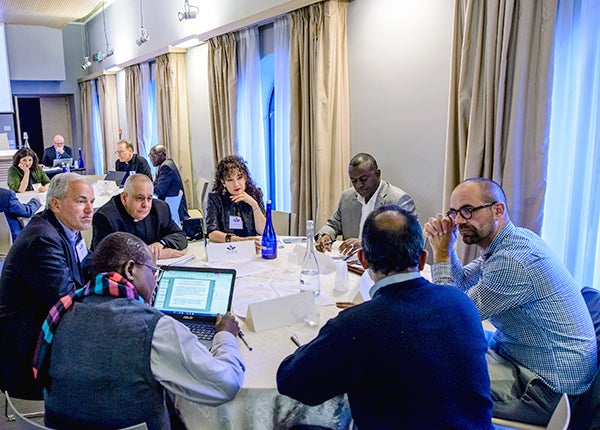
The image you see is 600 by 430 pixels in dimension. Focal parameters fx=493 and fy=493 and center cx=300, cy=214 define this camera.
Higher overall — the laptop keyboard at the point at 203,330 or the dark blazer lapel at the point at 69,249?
the dark blazer lapel at the point at 69,249

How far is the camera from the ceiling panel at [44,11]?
774cm

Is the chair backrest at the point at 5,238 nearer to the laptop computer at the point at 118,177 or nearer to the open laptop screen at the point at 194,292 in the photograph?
the laptop computer at the point at 118,177

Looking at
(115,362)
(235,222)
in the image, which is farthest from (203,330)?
(235,222)

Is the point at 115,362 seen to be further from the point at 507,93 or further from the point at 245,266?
the point at 507,93

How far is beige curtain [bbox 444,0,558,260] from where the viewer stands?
253cm

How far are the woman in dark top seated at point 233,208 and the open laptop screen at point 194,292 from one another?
1384mm

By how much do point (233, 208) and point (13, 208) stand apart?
215 centimetres

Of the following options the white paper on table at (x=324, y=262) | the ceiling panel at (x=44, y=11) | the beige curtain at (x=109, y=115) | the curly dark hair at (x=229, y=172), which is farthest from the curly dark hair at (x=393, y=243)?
the beige curtain at (x=109, y=115)

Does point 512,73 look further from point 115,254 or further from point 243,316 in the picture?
point 115,254

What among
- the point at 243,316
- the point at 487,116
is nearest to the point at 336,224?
the point at 487,116

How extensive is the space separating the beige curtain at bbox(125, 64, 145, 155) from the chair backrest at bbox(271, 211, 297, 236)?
17.2 feet

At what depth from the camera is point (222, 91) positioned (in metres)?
5.73

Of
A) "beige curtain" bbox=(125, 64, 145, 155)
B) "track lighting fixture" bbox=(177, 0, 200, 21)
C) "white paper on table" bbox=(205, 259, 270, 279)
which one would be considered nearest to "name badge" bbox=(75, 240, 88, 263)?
"white paper on table" bbox=(205, 259, 270, 279)

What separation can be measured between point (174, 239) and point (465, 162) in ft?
5.74
